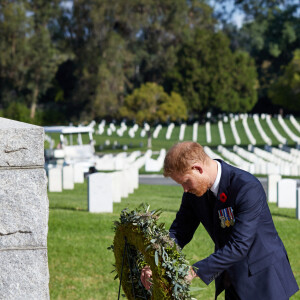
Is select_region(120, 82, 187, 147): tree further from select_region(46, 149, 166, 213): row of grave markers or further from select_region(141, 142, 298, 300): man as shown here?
select_region(141, 142, 298, 300): man

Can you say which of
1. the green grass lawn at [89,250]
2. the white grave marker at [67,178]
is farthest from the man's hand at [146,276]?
the white grave marker at [67,178]

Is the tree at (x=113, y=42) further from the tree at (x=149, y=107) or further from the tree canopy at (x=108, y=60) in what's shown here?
the tree at (x=149, y=107)

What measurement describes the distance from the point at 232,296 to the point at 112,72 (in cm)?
5654

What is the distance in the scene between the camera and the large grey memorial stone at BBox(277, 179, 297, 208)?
531 inches

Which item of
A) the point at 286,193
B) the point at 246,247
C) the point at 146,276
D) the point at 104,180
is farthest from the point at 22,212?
the point at 286,193

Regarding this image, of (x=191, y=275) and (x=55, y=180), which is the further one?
(x=55, y=180)

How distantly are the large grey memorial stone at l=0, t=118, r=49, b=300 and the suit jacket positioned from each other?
3.33 ft

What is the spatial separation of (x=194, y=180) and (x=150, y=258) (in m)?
0.49

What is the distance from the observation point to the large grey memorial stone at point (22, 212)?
3.57m

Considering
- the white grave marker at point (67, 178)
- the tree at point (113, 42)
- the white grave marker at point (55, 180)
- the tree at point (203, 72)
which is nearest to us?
the white grave marker at point (55, 180)

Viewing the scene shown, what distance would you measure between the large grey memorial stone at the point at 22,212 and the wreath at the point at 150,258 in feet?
1.65

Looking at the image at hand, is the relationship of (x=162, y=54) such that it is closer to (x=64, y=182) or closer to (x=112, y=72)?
(x=112, y=72)

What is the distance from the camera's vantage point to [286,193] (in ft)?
44.4

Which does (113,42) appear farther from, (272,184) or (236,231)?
(236,231)
